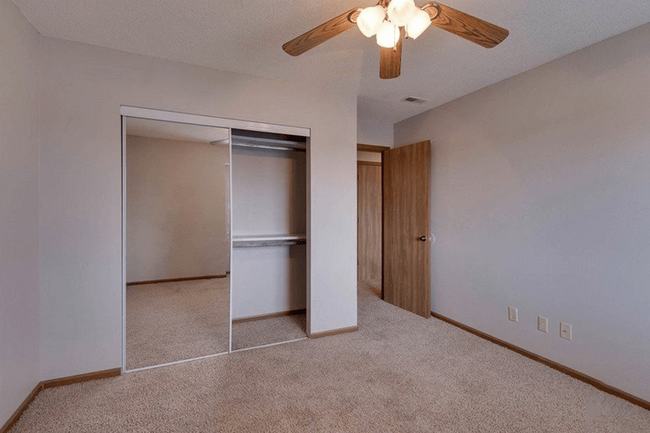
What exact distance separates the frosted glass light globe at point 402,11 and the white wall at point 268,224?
2.29 metres

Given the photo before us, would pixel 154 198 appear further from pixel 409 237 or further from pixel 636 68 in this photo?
pixel 636 68

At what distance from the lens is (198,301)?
2.90 meters

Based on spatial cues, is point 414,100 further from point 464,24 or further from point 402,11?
point 402,11

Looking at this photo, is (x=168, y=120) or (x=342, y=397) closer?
(x=342, y=397)

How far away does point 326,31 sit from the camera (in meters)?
1.64

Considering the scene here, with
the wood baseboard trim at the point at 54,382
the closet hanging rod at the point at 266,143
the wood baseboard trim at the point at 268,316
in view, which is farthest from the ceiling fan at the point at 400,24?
the wood baseboard trim at the point at 268,316

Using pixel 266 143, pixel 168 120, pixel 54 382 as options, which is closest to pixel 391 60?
pixel 168 120

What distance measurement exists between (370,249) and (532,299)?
2.99 meters

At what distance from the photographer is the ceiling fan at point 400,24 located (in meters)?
1.47

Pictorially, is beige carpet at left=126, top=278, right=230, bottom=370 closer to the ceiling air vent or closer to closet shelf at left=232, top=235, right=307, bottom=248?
closet shelf at left=232, top=235, right=307, bottom=248

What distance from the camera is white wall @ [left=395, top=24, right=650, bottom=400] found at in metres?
2.12

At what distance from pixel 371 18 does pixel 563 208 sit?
2.12 metres

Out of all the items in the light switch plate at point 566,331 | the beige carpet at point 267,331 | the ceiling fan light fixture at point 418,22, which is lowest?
the beige carpet at point 267,331

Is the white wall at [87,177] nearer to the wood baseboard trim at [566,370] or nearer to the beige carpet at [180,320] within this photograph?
the beige carpet at [180,320]
